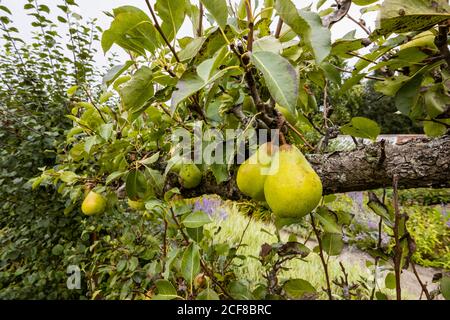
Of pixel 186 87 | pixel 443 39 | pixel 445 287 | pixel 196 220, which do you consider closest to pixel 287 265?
pixel 445 287

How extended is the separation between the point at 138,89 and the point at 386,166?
53 cm

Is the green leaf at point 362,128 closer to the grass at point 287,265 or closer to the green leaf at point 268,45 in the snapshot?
the green leaf at point 268,45

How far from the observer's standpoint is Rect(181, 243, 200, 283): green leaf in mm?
758

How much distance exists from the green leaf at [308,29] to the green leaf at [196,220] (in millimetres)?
478

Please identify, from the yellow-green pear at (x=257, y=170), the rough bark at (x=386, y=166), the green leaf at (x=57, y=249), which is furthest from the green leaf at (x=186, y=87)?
the green leaf at (x=57, y=249)

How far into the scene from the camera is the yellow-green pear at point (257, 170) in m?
0.60

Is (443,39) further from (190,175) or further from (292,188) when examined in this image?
(190,175)

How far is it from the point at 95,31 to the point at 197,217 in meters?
2.22

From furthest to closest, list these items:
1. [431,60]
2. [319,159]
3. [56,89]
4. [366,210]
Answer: [366,210], [56,89], [319,159], [431,60]

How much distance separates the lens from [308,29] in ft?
1.39

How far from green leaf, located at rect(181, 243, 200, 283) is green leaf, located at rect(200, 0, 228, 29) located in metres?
0.55
